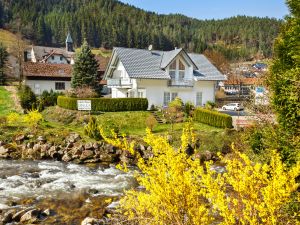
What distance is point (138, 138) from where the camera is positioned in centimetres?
2809

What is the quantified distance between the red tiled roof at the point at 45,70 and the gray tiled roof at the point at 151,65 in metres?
16.9

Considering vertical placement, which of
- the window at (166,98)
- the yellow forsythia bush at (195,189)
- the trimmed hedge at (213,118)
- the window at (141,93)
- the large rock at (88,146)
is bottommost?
the large rock at (88,146)

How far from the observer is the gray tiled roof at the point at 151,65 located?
132 feet

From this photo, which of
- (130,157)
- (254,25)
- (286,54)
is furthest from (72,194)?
(254,25)

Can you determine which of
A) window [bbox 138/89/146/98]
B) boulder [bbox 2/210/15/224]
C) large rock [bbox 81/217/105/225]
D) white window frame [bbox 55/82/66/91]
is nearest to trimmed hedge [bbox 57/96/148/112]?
window [bbox 138/89/146/98]

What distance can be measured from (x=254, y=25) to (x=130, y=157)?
19168cm

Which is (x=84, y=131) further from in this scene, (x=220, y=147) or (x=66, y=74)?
(x=66, y=74)

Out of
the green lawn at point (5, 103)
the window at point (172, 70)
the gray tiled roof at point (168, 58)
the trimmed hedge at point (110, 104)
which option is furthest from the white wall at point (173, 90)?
the green lawn at point (5, 103)

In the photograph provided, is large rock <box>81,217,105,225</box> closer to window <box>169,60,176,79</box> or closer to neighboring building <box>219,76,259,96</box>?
window <box>169,60,176,79</box>

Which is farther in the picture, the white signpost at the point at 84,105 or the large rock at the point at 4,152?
the white signpost at the point at 84,105

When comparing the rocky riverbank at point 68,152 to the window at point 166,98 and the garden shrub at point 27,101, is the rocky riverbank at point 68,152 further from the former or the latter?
the window at point 166,98

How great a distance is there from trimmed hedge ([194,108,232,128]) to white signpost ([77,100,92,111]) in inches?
449

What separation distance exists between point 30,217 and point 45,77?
4312cm

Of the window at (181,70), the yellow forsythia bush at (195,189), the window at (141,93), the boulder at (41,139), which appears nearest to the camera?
the yellow forsythia bush at (195,189)
